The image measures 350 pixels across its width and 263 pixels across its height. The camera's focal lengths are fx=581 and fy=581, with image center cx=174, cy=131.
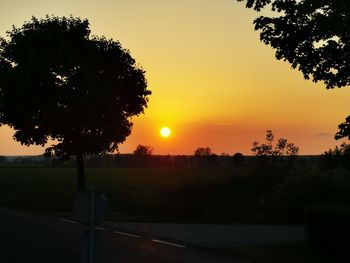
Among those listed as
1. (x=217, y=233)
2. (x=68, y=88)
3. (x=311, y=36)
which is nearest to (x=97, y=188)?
(x=311, y=36)

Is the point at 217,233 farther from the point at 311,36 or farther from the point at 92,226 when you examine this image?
the point at 92,226

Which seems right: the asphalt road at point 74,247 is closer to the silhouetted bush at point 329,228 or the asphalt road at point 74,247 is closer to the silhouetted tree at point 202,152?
the silhouetted bush at point 329,228

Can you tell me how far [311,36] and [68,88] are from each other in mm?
19228

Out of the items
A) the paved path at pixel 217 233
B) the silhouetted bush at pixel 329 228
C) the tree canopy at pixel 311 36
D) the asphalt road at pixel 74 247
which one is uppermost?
the tree canopy at pixel 311 36

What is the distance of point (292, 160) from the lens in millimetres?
50125

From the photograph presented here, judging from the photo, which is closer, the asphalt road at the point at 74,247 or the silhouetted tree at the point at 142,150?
the asphalt road at the point at 74,247

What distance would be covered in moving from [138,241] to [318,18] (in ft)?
24.6

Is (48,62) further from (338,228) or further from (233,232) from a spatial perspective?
(338,228)

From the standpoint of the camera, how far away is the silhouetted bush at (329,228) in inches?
435

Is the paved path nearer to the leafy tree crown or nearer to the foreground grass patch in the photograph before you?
the foreground grass patch

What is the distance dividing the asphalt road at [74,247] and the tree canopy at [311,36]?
4177 mm

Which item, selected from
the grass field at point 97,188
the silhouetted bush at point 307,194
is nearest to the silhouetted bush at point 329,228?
A: the grass field at point 97,188

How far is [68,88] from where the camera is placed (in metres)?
26.9

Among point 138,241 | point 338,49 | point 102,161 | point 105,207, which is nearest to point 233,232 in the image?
point 138,241
